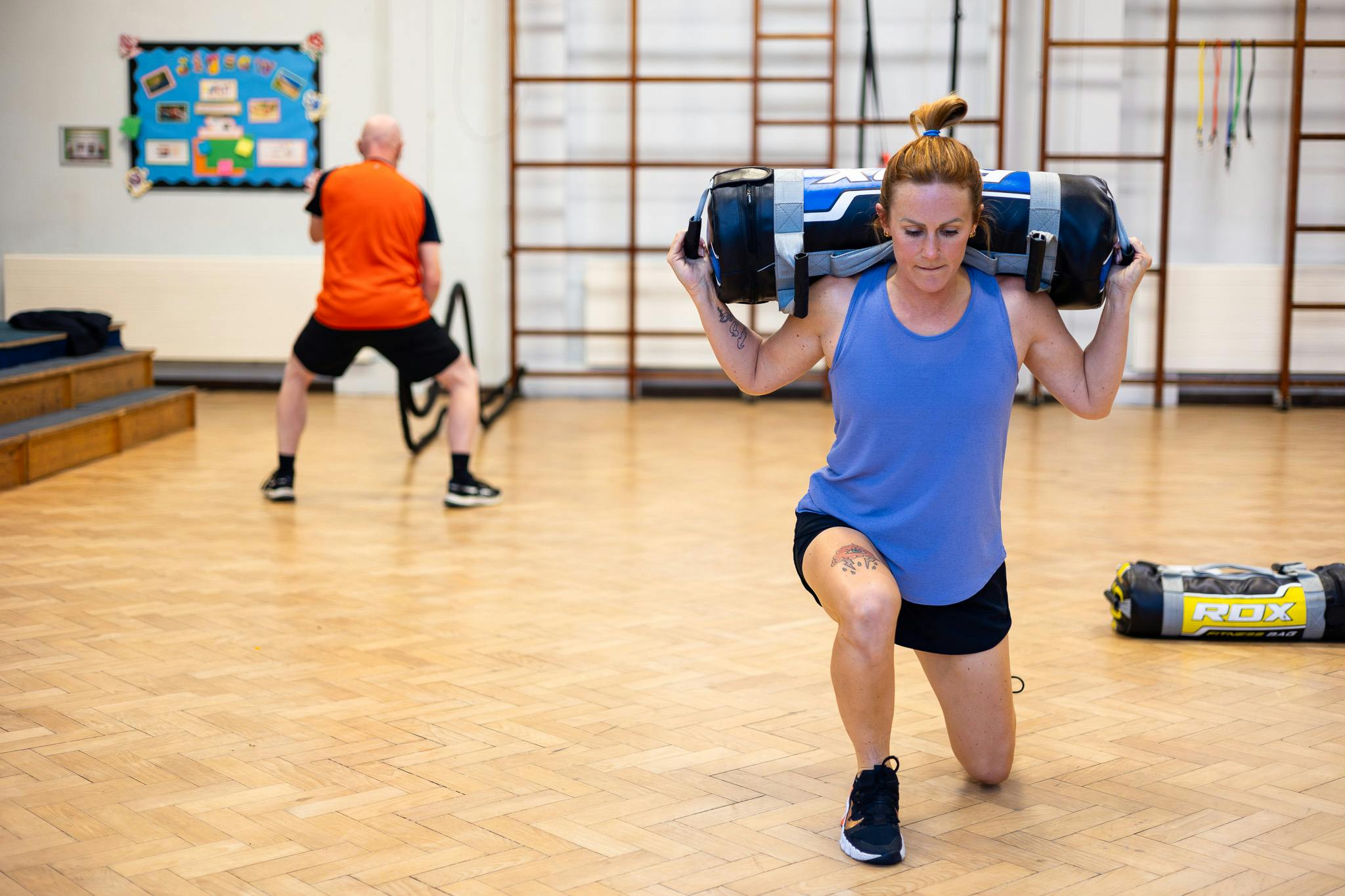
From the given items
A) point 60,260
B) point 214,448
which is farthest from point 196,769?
point 60,260

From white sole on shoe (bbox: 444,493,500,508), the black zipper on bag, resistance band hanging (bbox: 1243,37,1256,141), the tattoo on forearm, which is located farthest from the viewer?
resistance band hanging (bbox: 1243,37,1256,141)

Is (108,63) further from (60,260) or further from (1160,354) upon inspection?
(1160,354)

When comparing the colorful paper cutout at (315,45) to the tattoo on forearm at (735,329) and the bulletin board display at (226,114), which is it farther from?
the tattoo on forearm at (735,329)

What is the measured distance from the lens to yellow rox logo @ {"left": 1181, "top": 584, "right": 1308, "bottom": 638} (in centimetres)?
315

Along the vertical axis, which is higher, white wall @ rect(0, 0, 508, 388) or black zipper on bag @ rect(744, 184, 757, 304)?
white wall @ rect(0, 0, 508, 388)

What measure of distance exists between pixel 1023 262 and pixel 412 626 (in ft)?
6.01

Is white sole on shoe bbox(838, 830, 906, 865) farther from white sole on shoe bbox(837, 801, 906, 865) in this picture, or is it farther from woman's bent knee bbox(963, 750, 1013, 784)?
woman's bent knee bbox(963, 750, 1013, 784)

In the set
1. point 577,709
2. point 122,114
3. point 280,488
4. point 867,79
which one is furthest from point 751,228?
point 122,114

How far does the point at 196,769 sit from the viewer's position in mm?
2340

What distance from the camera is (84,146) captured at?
834cm

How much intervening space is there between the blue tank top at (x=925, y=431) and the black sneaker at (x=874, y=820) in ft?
0.92

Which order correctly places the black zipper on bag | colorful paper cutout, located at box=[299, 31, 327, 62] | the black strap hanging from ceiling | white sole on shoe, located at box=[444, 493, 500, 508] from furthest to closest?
1. colorful paper cutout, located at box=[299, 31, 327, 62]
2. the black strap hanging from ceiling
3. white sole on shoe, located at box=[444, 493, 500, 508]
4. the black zipper on bag

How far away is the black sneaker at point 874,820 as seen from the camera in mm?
1979

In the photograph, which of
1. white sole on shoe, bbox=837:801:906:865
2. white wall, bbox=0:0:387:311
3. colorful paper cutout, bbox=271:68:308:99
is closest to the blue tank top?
white sole on shoe, bbox=837:801:906:865
